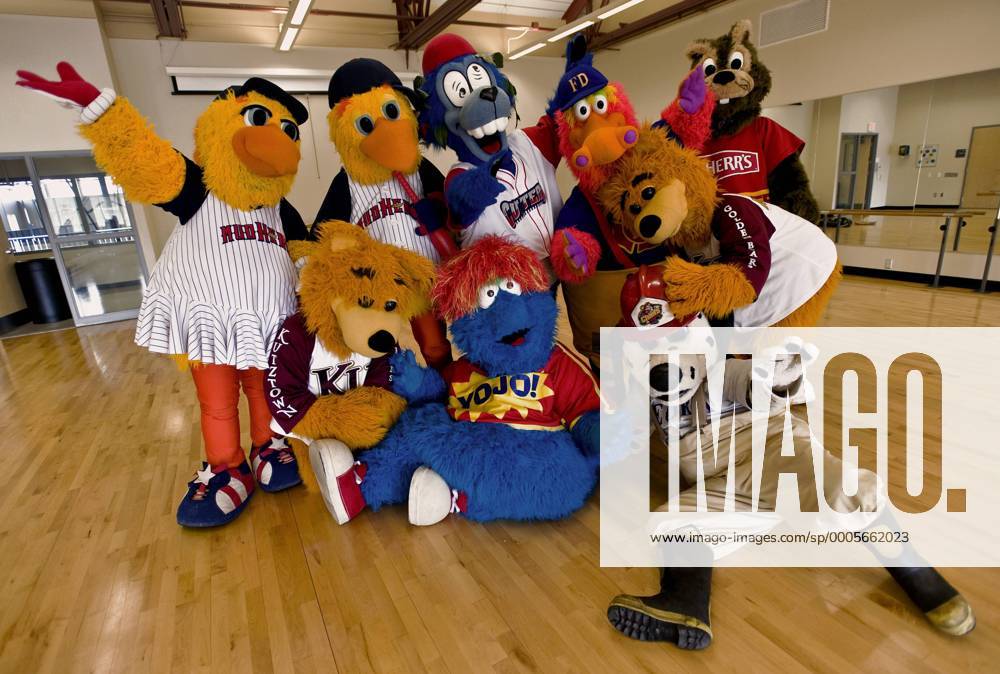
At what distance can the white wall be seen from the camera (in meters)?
6.72

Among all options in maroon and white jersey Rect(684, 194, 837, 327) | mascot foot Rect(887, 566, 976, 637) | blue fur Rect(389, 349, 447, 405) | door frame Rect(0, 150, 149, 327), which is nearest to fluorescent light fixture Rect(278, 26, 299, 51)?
door frame Rect(0, 150, 149, 327)

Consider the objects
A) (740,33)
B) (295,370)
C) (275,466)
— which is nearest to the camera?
(295,370)

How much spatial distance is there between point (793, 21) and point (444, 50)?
6.34 metres

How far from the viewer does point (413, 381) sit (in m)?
1.79

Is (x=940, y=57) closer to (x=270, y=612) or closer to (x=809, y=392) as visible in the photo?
(x=809, y=392)

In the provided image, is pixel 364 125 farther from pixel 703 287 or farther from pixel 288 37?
pixel 288 37

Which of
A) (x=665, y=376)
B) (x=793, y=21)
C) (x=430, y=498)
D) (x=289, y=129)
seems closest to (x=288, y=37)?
(x=289, y=129)

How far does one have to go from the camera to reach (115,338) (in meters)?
5.11

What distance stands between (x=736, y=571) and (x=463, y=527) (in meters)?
0.79

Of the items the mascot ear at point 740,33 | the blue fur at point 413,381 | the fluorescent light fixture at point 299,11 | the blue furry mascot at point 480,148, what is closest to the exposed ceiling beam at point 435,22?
the fluorescent light fixture at point 299,11

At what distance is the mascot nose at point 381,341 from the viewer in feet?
5.11

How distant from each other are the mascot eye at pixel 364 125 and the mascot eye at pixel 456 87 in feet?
0.86

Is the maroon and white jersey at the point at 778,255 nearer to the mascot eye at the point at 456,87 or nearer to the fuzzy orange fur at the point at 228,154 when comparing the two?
the mascot eye at the point at 456,87

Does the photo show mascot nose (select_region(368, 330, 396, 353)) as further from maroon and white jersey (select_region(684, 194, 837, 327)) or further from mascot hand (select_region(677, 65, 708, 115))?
mascot hand (select_region(677, 65, 708, 115))
